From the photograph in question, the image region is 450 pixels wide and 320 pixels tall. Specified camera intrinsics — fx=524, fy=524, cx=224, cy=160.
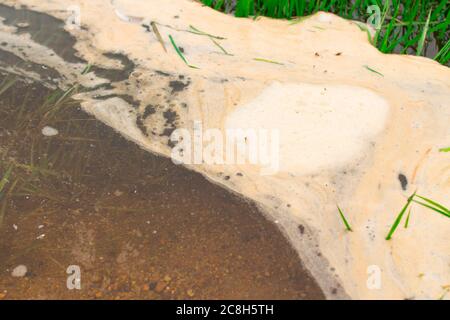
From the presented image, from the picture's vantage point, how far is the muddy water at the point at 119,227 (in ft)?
4.71

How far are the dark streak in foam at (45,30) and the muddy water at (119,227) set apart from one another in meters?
0.42

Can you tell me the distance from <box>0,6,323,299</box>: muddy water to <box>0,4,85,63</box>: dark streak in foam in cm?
42

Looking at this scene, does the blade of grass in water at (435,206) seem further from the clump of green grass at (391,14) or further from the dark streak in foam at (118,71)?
the dark streak in foam at (118,71)

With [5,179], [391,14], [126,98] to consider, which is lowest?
[5,179]

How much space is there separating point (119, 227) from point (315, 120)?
82 cm

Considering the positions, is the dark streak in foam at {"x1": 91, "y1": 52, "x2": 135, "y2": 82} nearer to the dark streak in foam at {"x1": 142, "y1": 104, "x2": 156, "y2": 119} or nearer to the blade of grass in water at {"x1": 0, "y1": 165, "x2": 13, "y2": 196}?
the dark streak in foam at {"x1": 142, "y1": 104, "x2": 156, "y2": 119}

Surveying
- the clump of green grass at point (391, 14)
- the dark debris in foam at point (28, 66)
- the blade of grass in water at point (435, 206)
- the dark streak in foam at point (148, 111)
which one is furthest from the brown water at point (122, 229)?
the clump of green grass at point (391, 14)

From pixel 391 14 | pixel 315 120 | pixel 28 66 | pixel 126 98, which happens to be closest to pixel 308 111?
pixel 315 120

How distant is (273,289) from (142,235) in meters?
0.41

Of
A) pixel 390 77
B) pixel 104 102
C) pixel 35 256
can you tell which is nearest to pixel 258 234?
pixel 35 256

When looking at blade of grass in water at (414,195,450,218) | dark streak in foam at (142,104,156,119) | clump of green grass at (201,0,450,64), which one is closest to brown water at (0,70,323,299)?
dark streak in foam at (142,104,156,119)

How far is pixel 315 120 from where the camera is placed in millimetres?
1935

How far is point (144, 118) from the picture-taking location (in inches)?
76.3

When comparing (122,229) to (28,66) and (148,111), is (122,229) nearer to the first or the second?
(148,111)
